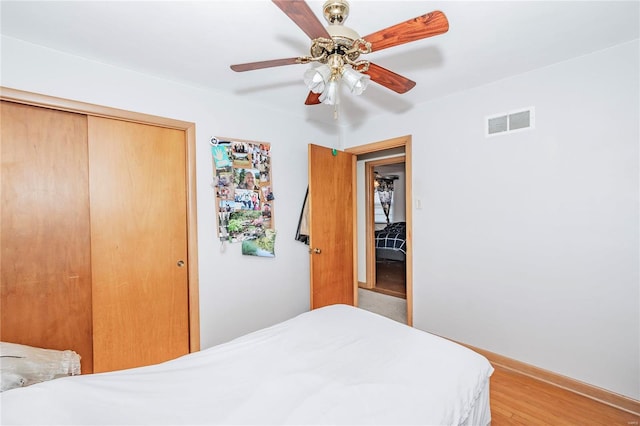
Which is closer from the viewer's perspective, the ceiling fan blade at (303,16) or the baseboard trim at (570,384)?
the ceiling fan blade at (303,16)

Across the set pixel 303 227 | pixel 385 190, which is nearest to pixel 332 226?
pixel 303 227

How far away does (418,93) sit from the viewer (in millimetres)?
2488

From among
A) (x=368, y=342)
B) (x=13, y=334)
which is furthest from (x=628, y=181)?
(x=13, y=334)

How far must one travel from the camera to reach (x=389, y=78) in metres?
1.53

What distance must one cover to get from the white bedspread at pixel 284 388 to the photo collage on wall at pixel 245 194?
122cm

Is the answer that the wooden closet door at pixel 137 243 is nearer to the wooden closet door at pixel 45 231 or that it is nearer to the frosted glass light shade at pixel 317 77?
the wooden closet door at pixel 45 231

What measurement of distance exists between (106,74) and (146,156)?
23.0 inches

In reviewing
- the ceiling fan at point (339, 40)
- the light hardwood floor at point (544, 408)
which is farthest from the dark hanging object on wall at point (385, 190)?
the ceiling fan at point (339, 40)

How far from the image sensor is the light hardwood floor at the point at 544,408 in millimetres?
1684

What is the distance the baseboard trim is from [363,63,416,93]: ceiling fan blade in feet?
7.34

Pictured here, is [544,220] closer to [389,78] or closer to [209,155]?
[389,78]

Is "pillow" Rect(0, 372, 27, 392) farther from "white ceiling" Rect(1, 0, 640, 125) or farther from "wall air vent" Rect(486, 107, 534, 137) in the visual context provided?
"wall air vent" Rect(486, 107, 534, 137)

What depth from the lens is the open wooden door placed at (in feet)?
9.34

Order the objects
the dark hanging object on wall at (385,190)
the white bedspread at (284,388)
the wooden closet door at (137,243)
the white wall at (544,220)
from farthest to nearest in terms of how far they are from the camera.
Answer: the dark hanging object on wall at (385,190) → the wooden closet door at (137,243) → the white wall at (544,220) → the white bedspread at (284,388)
